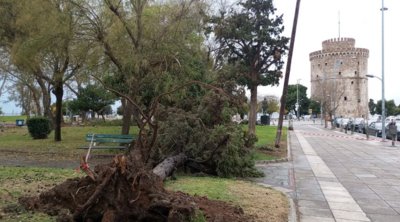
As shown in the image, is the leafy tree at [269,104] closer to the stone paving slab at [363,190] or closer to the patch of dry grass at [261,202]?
the stone paving slab at [363,190]

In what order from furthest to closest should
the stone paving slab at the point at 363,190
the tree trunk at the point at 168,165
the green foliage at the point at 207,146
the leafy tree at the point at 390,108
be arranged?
1. the leafy tree at the point at 390,108
2. the green foliage at the point at 207,146
3. the tree trunk at the point at 168,165
4. the stone paving slab at the point at 363,190

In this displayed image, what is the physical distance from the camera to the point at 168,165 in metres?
10.2

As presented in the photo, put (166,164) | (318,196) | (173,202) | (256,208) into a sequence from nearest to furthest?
(173,202) → (256,208) → (318,196) → (166,164)

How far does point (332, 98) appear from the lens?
65.3 metres

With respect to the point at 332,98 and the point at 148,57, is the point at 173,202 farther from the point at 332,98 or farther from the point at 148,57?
the point at 332,98

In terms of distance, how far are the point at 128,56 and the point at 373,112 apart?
121899 mm

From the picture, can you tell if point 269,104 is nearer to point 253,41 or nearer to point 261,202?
point 253,41

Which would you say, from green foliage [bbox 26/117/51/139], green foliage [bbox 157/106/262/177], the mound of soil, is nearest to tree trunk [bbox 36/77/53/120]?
green foliage [bbox 26/117/51/139]

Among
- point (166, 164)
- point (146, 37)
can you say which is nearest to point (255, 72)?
point (146, 37)

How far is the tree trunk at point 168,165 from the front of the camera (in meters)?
9.48

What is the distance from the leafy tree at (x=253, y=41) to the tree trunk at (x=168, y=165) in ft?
34.2

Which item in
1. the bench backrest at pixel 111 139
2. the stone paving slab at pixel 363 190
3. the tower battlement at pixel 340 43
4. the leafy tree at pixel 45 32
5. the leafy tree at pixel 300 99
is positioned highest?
the tower battlement at pixel 340 43

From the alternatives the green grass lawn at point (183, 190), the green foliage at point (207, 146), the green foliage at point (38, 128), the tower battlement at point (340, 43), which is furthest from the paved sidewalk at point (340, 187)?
the tower battlement at point (340, 43)

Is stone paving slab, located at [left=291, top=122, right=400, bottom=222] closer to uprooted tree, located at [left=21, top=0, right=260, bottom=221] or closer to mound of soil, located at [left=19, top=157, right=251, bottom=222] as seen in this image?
uprooted tree, located at [left=21, top=0, right=260, bottom=221]
